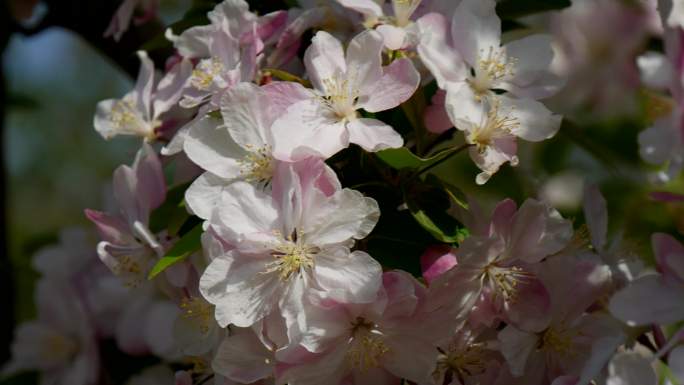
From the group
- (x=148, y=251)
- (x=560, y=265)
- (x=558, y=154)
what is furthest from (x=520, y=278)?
(x=558, y=154)

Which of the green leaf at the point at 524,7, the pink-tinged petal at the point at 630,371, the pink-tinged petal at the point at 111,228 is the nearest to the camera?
the pink-tinged petal at the point at 630,371

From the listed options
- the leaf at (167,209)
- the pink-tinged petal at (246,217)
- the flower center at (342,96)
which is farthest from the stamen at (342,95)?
the leaf at (167,209)

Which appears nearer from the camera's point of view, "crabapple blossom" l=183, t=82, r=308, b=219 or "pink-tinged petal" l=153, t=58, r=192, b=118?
"crabapple blossom" l=183, t=82, r=308, b=219

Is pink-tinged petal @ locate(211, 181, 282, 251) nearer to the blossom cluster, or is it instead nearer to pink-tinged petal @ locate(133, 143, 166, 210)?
the blossom cluster

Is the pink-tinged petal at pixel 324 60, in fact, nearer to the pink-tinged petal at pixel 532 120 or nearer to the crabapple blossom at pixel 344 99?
the crabapple blossom at pixel 344 99

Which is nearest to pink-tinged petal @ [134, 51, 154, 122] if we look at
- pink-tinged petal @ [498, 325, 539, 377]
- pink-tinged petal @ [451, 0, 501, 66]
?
pink-tinged petal @ [451, 0, 501, 66]

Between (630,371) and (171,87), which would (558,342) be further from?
(171,87)

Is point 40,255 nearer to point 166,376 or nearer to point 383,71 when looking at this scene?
point 166,376
